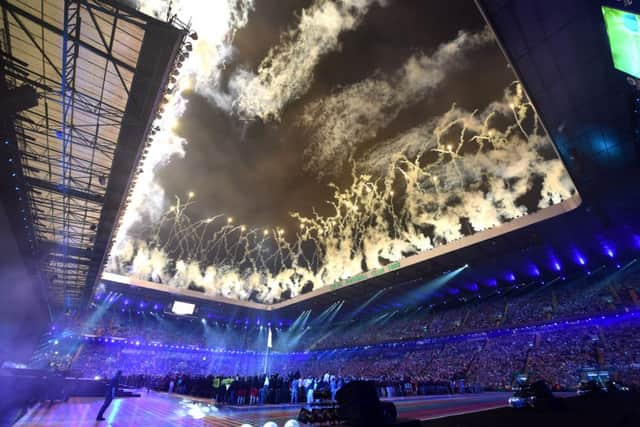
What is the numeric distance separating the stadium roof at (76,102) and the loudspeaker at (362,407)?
A: 8.52m

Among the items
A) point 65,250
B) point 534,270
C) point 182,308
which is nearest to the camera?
point 65,250

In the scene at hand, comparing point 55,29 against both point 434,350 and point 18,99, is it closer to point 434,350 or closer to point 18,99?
point 18,99

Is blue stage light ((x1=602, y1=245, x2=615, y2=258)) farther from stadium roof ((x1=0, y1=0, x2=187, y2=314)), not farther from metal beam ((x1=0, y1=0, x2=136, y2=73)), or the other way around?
metal beam ((x1=0, y1=0, x2=136, y2=73))

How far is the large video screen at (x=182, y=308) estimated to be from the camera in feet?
141

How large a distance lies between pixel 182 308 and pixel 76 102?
131ft

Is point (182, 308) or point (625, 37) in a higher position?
point (182, 308)

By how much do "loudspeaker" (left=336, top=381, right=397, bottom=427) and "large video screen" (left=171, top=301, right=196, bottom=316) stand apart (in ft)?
145

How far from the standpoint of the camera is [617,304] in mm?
23266

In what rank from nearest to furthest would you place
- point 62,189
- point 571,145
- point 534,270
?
point 62,189 < point 571,145 < point 534,270

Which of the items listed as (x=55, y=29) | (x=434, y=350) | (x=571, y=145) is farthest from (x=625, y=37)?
(x=434, y=350)

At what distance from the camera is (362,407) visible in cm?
508

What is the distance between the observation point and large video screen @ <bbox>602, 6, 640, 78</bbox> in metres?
6.84

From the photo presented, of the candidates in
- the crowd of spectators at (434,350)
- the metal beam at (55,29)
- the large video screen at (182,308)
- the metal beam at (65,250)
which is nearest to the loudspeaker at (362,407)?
the metal beam at (55,29)

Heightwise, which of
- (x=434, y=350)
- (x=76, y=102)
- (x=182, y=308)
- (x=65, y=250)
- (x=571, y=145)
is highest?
(x=571, y=145)
